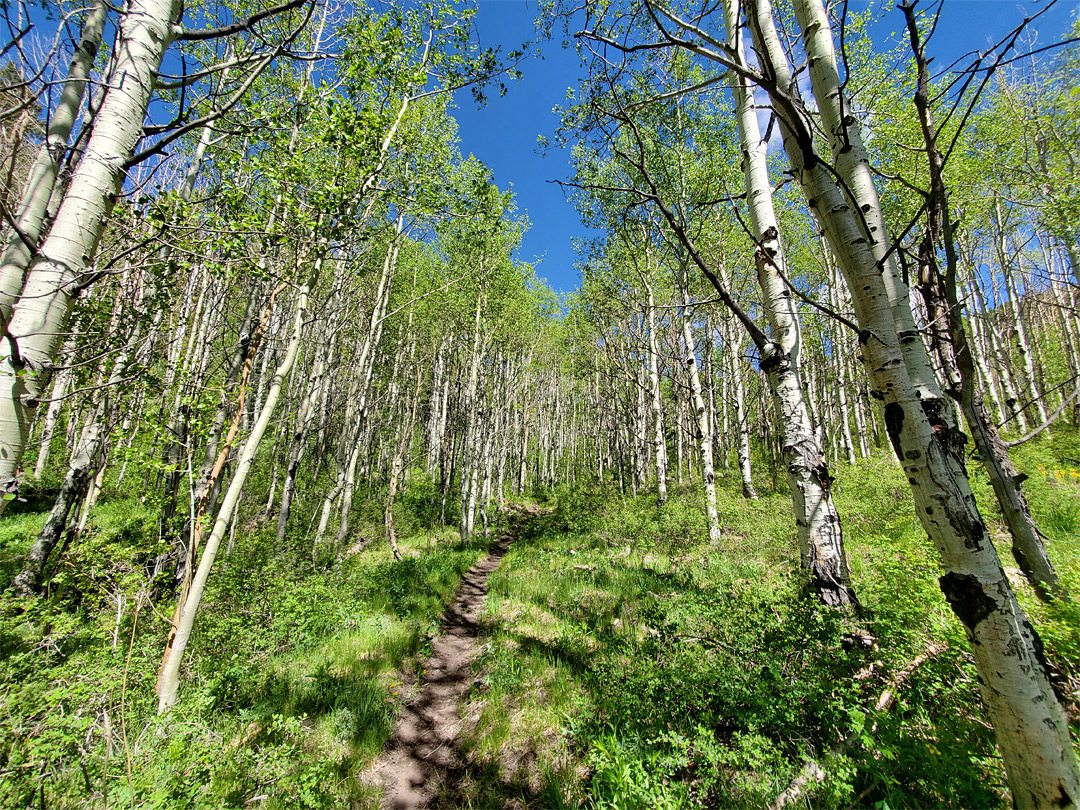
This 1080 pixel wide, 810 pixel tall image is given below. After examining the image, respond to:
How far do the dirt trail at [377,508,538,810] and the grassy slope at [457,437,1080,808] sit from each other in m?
0.31

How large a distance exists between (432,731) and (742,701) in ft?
10.1

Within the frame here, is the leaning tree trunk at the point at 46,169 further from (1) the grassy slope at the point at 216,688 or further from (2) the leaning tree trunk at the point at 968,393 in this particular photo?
(2) the leaning tree trunk at the point at 968,393

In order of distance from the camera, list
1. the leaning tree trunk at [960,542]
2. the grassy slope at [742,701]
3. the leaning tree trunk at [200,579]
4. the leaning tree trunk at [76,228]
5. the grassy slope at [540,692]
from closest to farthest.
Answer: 1. the leaning tree trunk at [960,542]
2. the leaning tree trunk at [76,228]
3. the grassy slope at [742,701]
4. the grassy slope at [540,692]
5. the leaning tree trunk at [200,579]

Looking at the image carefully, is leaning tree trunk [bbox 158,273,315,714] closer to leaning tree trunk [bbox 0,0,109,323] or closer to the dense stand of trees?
the dense stand of trees

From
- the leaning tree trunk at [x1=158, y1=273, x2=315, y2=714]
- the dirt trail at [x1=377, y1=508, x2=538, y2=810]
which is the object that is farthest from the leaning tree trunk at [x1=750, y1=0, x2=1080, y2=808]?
the leaning tree trunk at [x1=158, y1=273, x2=315, y2=714]

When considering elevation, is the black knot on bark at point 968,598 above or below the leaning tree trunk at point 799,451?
below

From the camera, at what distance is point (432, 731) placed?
3951 mm

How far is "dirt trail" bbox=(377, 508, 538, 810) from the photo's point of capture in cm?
324

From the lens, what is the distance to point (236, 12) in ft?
16.5

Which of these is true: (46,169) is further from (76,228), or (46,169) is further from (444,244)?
(444,244)

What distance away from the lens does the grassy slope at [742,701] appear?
84.4 inches

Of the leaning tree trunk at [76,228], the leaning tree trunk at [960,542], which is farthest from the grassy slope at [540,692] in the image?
the leaning tree trunk at [76,228]

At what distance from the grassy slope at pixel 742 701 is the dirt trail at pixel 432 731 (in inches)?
12.3

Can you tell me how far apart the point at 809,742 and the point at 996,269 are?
24150mm
